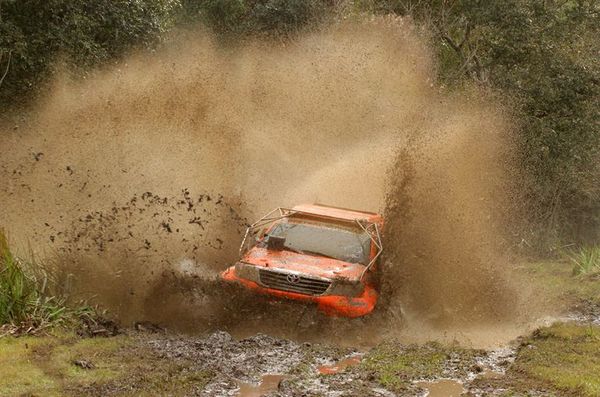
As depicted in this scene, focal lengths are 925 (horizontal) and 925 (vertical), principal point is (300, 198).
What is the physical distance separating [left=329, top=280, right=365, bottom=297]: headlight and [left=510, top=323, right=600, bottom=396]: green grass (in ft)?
7.19

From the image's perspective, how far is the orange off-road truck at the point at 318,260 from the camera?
11742 millimetres

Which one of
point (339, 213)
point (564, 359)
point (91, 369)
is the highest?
point (339, 213)

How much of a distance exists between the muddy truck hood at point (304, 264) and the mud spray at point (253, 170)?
2.11 ft

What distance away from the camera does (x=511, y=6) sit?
23312 mm

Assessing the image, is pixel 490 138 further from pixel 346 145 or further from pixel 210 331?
pixel 210 331

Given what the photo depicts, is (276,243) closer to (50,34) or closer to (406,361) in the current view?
(406,361)

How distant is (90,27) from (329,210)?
744 cm

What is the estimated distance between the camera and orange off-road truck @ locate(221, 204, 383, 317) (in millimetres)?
11742

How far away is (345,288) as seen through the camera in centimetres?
1183

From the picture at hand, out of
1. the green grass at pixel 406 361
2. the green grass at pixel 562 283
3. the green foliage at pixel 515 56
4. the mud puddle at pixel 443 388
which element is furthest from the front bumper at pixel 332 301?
the green foliage at pixel 515 56

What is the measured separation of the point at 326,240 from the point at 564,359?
11.9ft

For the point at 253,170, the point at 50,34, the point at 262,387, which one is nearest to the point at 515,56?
the point at 253,170

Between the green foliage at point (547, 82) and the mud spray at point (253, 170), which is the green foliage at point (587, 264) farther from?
the green foliage at point (547, 82)

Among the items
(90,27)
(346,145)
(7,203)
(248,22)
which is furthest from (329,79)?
(248,22)
